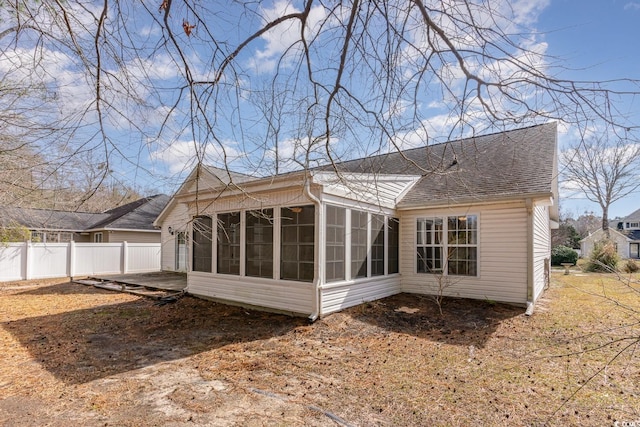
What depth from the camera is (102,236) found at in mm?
18891

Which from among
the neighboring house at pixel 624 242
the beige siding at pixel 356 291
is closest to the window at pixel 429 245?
the beige siding at pixel 356 291

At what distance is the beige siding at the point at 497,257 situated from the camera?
7.91 metres

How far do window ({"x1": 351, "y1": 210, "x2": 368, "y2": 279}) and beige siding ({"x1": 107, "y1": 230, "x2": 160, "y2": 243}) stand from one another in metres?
14.7

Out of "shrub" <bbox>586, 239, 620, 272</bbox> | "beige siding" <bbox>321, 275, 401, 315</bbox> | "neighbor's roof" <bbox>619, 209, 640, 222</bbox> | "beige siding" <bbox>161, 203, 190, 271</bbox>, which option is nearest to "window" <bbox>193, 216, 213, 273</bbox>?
"beige siding" <bbox>321, 275, 401, 315</bbox>

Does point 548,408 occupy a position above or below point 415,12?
below

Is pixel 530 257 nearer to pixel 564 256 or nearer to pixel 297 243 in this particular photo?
pixel 297 243

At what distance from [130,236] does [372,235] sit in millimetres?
15136

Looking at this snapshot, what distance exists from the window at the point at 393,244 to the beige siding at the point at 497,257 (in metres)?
0.94

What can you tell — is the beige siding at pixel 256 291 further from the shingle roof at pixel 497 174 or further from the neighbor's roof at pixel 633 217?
the neighbor's roof at pixel 633 217

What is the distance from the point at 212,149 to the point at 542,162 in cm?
871

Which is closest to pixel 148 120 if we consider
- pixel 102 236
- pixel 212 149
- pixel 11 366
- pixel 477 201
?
pixel 212 149

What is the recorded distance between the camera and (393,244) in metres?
9.40

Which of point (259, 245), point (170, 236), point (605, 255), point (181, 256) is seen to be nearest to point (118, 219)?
point (170, 236)

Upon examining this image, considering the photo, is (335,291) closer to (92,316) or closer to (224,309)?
(224,309)
